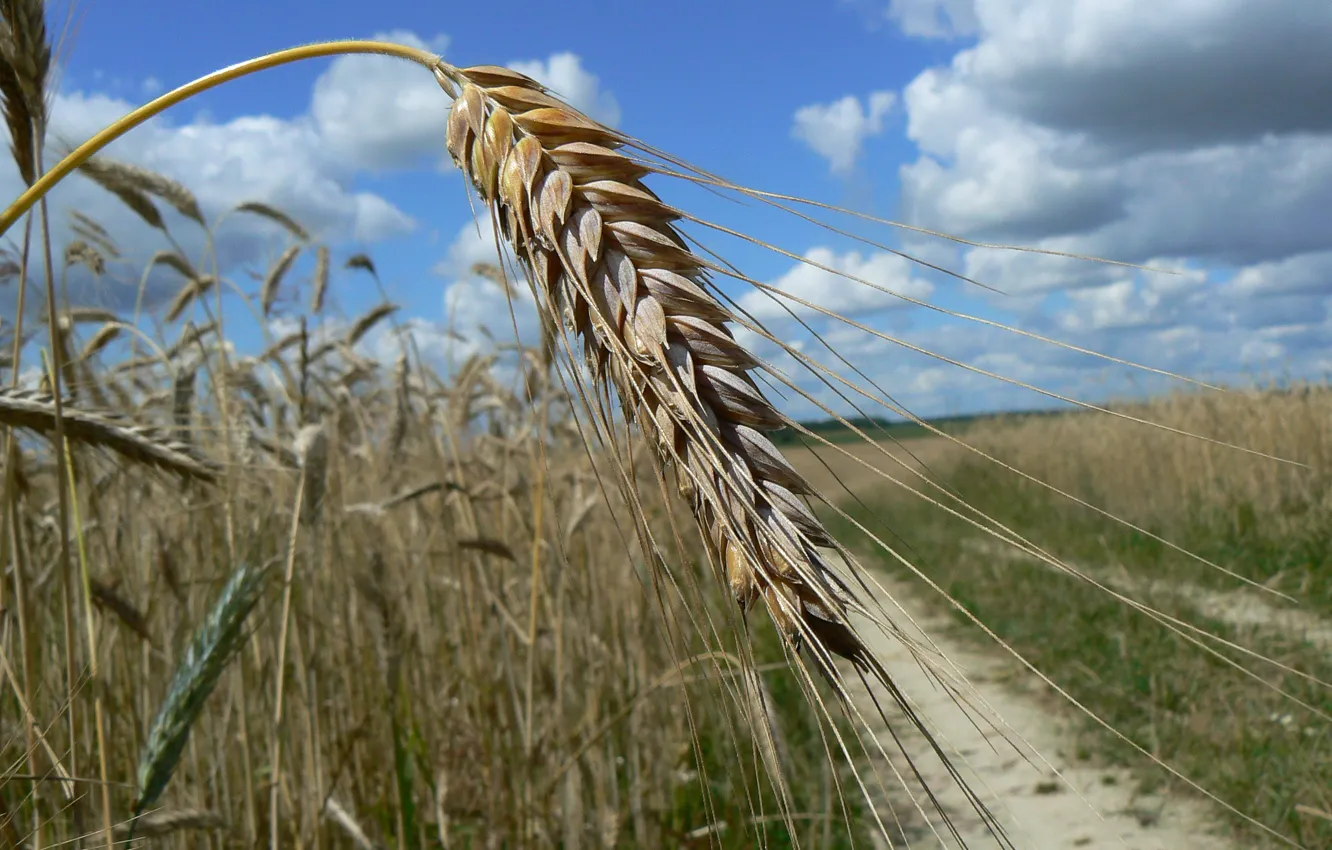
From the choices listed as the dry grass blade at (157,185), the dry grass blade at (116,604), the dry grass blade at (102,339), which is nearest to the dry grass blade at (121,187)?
the dry grass blade at (157,185)

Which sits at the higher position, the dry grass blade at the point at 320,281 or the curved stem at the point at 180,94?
the dry grass blade at the point at 320,281

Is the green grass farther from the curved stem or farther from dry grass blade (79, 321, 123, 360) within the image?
dry grass blade (79, 321, 123, 360)

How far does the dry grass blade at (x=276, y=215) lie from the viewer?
2559 millimetres

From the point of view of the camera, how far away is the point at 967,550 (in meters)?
7.98

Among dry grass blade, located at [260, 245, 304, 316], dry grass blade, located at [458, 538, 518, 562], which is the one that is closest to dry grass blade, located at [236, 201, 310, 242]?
dry grass blade, located at [260, 245, 304, 316]

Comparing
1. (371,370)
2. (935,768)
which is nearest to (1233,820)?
(935,768)

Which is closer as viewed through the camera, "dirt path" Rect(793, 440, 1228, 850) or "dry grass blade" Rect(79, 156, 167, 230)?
"dry grass blade" Rect(79, 156, 167, 230)

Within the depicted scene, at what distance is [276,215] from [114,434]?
1551mm

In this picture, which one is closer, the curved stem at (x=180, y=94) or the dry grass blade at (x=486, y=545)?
the curved stem at (x=180, y=94)

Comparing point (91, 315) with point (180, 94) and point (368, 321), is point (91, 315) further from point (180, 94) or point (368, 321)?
point (180, 94)

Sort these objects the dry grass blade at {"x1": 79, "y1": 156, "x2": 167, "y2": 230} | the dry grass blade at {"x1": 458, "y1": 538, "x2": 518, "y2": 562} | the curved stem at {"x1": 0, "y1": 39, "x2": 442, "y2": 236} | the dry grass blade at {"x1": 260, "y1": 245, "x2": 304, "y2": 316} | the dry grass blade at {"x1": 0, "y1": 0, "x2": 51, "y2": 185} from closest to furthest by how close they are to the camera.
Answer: the curved stem at {"x1": 0, "y1": 39, "x2": 442, "y2": 236} → the dry grass blade at {"x1": 0, "y1": 0, "x2": 51, "y2": 185} → the dry grass blade at {"x1": 79, "y1": 156, "x2": 167, "y2": 230} → the dry grass blade at {"x1": 458, "y1": 538, "x2": 518, "y2": 562} → the dry grass blade at {"x1": 260, "y1": 245, "x2": 304, "y2": 316}

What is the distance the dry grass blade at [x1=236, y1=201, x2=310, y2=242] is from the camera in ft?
8.39

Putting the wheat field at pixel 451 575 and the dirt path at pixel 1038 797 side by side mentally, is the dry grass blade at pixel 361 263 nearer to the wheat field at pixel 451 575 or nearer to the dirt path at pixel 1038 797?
the wheat field at pixel 451 575

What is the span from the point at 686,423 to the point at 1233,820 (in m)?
2.96
